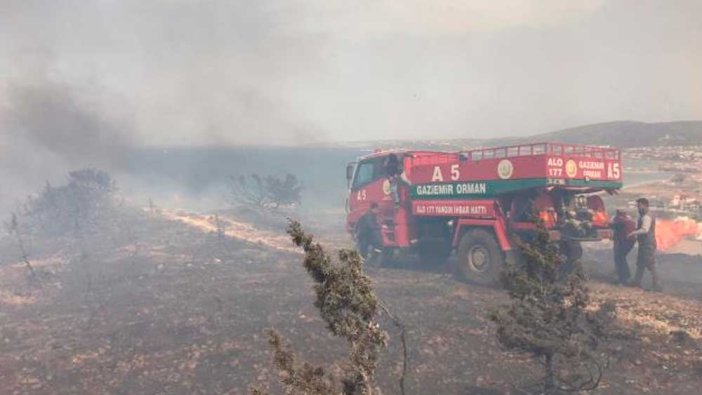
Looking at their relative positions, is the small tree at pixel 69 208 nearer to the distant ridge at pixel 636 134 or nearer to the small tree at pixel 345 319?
the small tree at pixel 345 319

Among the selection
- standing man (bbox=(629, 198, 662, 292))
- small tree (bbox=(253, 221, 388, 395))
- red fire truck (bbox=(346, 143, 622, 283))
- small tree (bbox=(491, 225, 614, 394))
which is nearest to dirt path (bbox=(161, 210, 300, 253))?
red fire truck (bbox=(346, 143, 622, 283))

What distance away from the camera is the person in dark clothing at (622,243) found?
1185 centimetres

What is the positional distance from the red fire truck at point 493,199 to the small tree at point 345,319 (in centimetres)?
801

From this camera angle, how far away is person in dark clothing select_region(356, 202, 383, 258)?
1465 centimetres

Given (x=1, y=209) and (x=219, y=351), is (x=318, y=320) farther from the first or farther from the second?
(x=1, y=209)

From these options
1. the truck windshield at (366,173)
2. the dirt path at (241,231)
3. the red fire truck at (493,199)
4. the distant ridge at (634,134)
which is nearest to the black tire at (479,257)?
the red fire truck at (493,199)

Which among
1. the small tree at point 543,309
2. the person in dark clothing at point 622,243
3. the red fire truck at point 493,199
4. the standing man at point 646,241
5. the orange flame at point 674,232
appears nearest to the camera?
the small tree at point 543,309

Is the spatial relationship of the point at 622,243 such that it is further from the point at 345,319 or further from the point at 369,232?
the point at 345,319

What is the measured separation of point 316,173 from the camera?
140 feet

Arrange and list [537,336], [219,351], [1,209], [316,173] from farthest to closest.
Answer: [316,173], [1,209], [219,351], [537,336]

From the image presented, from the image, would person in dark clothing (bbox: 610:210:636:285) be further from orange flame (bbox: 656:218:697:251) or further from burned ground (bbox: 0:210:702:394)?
orange flame (bbox: 656:218:697:251)

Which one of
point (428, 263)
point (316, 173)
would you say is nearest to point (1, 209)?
point (316, 173)

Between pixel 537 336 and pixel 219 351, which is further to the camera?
pixel 219 351

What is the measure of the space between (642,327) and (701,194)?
14538 mm
